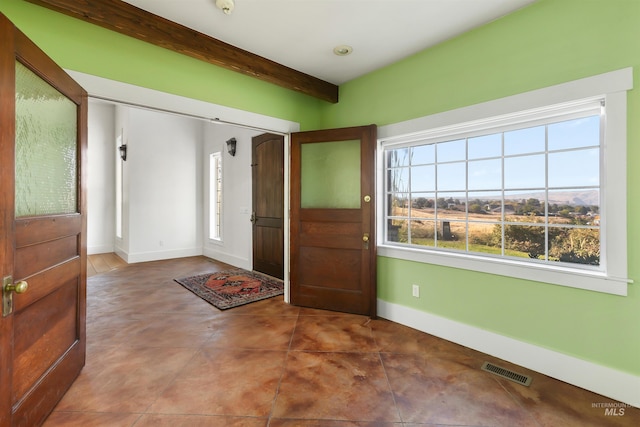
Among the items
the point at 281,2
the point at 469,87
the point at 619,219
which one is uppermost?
the point at 281,2

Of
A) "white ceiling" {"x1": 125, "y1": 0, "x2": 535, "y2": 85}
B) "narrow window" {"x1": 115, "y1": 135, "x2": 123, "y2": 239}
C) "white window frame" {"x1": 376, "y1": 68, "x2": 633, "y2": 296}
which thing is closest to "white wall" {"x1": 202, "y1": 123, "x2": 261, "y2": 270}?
"narrow window" {"x1": 115, "y1": 135, "x2": 123, "y2": 239}

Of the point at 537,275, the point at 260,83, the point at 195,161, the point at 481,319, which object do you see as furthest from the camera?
the point at 195,161

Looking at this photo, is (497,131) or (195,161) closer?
(497,131)

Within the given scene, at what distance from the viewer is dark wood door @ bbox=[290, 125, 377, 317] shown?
3064 millimetres

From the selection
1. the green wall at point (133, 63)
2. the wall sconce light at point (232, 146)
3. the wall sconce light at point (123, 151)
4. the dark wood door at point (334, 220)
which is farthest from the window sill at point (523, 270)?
the wall sconce light at point (123, 151)

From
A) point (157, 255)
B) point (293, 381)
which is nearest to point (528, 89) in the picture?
point (293, 381)

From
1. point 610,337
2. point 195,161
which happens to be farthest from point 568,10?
point 195,161

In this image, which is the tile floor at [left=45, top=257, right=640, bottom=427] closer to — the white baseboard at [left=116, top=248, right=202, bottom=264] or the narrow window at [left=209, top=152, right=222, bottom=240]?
the white baseboard at [left=116, top=248, right=202, bottom=264]

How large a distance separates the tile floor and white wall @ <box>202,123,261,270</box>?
7.77 feet

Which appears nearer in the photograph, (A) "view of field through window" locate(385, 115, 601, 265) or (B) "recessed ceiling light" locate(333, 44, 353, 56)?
(A) "view of field through window" locate(385, 115, 601, 265)

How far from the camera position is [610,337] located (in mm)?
1824

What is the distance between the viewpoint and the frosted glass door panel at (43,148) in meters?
1.41

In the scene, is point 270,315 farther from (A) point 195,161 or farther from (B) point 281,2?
(A) point 195,161

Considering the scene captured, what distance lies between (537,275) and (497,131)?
4.00 ft
